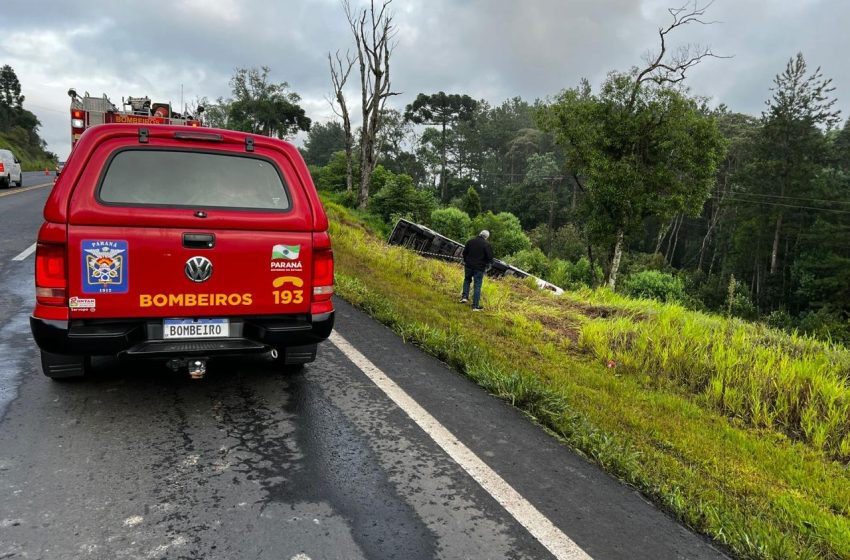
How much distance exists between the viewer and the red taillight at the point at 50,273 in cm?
333

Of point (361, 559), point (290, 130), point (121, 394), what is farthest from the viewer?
point (290, 130)

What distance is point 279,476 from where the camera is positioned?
3.07 meters

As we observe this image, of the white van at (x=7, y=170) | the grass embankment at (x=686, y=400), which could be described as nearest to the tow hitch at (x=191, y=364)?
the grass embankment at (x=686, y=400)

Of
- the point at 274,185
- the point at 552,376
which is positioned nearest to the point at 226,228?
the point at 274,185

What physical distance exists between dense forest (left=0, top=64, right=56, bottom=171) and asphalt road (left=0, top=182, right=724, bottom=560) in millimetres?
69320

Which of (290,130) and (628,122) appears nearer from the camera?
(628,122)

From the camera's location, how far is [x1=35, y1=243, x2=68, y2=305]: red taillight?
3334 millimetres

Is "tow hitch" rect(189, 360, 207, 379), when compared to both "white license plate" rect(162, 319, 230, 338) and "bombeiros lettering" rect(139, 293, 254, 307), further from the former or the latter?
"bombeiros lettering" rect(139, 293, 254, 307)

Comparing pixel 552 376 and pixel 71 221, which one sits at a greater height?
pixel 71 221

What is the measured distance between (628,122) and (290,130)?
42021 mm

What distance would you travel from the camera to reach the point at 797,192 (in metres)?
44.9

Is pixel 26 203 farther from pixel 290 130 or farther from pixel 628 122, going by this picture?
pixel 290 130

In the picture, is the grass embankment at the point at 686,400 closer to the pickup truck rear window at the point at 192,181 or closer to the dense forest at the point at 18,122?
the pickup truck rear window at the point at 192,181

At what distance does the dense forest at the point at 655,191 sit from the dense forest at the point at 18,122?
127 ft
